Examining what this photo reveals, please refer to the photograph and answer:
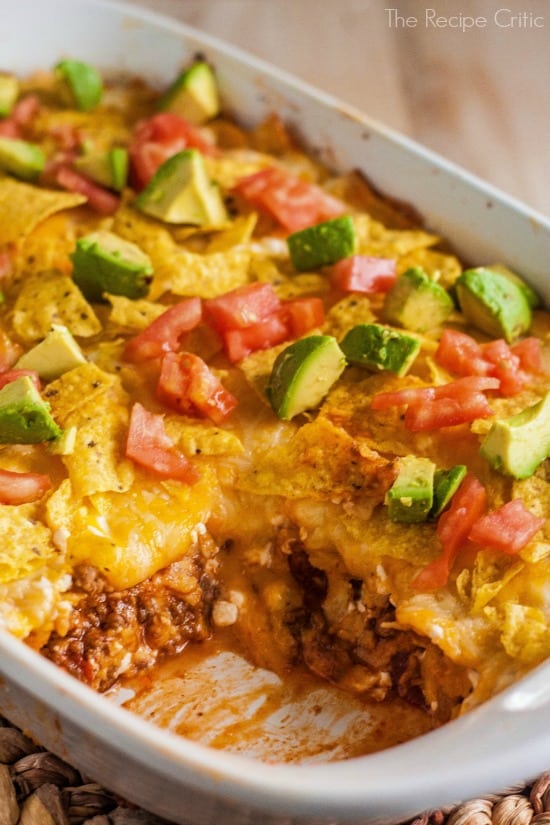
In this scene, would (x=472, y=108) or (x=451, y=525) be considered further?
(x=472, y=108)

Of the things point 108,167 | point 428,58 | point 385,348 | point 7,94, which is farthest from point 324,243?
point 428,58

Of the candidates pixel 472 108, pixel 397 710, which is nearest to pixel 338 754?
pixel 397 710

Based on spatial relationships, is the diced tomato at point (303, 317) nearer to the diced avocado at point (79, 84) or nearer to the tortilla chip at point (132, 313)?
the tortilla chip at point (132, 313)

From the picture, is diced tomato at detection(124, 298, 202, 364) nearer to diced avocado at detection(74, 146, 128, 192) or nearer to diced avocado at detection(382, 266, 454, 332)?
diced avocado at detection(382, 266, 454, 332)

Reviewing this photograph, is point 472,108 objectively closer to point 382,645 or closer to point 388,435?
point 388,435

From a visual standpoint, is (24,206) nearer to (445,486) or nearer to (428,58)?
(445,486)
